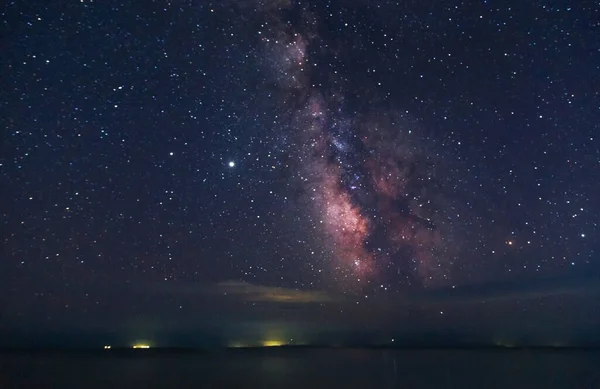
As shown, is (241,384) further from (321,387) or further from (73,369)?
(73,369)

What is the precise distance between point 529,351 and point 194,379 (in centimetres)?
3851

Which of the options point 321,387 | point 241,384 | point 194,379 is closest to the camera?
point 321,387

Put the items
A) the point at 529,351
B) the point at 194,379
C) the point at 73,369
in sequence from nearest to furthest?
1. the point at 194,379
2. the point at 73,369
3. the point at 529,351

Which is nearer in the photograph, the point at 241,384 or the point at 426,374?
the point at 241,384

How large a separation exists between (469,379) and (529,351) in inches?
1220

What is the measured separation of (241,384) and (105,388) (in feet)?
21.3

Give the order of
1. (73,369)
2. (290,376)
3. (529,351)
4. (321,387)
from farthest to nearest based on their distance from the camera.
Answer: (529,351), (73,369), (290,376), (321,387)

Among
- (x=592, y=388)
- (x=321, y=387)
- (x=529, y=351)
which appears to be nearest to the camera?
(x=592, y=388)

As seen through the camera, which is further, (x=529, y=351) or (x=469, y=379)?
(x=529, y=351)

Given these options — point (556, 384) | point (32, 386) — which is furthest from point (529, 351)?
point (32, 386)

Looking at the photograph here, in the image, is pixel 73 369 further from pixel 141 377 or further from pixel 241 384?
pixel 241 384

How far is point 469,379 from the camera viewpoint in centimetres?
2570

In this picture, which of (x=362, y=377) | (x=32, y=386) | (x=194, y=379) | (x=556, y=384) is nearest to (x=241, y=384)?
(x=194, y=379)

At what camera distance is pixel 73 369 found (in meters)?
34.5
